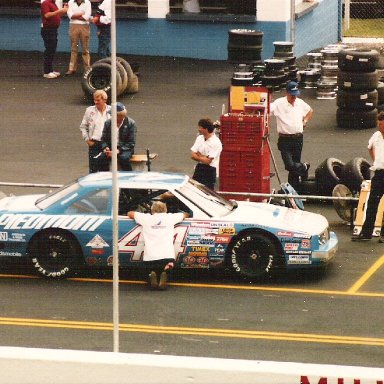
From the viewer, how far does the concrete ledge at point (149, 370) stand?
305 inches

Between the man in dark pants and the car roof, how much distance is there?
9.14 ft

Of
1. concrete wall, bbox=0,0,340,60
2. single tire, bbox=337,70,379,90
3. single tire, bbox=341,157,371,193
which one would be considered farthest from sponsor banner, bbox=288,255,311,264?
concrete wall, bbox=0,0,340,60

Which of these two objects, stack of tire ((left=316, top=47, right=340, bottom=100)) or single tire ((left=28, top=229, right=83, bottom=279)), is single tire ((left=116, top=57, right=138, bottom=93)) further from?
single tire ((left=28, top=229, right=83, bottom=279))

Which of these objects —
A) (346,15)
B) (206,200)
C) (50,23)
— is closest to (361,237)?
(206,200)

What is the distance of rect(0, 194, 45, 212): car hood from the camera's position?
603 inches

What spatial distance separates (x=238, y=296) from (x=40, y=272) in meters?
2.49

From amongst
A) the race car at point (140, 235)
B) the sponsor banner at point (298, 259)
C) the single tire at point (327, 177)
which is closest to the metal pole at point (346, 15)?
the single tire at point (327, 177)

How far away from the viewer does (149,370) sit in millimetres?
7945

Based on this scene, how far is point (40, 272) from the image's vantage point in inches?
Answer: 596

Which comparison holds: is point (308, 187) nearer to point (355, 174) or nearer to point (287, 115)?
point (287, 115)

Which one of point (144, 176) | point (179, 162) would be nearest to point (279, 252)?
point (144, 176)

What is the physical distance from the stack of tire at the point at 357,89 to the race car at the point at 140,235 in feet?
33.1

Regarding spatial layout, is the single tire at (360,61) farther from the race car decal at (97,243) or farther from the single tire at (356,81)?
the race car decal at (97,243)

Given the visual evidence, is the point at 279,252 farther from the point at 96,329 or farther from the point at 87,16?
the point at 87,16
